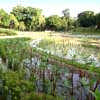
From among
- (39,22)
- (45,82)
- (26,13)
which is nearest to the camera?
(45,82)

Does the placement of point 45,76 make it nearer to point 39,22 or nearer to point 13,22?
point 13,22

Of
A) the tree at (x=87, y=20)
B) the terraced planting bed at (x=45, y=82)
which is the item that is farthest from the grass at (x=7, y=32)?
the tree at (x=87, y=20)

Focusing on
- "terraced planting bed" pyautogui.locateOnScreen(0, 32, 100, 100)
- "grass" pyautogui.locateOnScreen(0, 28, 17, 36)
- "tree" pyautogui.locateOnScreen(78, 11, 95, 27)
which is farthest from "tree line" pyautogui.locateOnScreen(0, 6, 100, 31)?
"terraced planting bed" pyautogui.locateOnScreen(0, 32, 100, 100)

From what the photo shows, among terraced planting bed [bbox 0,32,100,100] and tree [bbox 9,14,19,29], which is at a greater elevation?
tree [bbox 9,14,19,29]

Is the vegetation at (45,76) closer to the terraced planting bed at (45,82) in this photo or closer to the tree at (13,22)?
the terraced planting bed at (45,82)

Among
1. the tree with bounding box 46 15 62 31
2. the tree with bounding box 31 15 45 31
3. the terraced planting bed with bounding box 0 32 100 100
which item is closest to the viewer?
the terraced planting bed with bounding box 0 32 100 100

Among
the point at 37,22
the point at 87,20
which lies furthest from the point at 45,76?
the point at 87,20

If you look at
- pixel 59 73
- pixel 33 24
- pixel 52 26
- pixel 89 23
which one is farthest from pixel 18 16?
pixel 59 73

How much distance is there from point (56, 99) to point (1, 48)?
5.26 metres

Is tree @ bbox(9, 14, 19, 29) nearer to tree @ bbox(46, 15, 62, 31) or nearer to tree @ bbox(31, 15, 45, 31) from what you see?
tree @ bbox(31, 15, 45, 31)

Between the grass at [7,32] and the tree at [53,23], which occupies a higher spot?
the tree at [53,23]

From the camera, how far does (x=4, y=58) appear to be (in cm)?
723

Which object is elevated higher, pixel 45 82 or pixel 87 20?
pixel 87 20

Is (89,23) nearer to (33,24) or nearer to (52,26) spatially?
(52,26)
